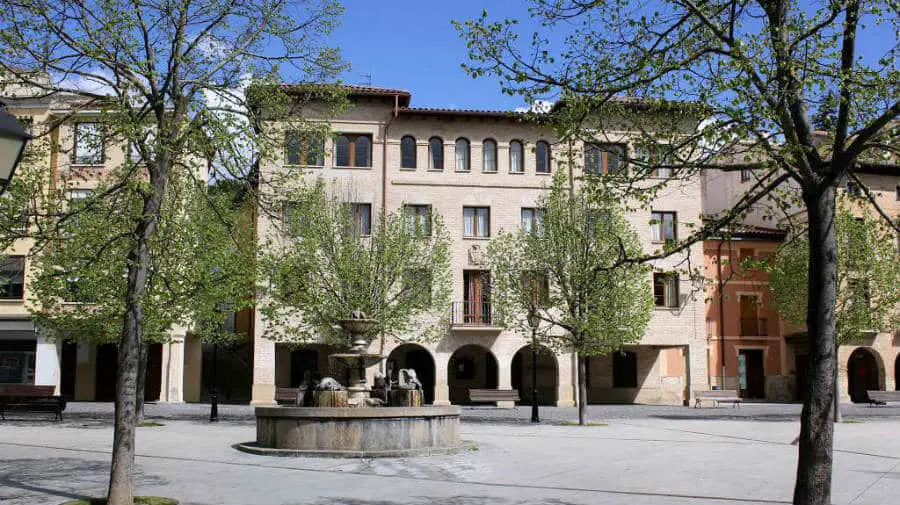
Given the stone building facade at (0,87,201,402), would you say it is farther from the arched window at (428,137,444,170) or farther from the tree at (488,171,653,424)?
the tree at (488,171,653,424)

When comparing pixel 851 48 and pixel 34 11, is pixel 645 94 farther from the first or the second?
pixel 34 11

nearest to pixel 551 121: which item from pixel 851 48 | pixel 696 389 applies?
pixel 851 48

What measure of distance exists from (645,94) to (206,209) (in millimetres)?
16849

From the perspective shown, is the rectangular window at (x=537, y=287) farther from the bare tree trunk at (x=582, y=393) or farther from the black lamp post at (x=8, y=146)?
the black lamp post at (x=8, y=146)

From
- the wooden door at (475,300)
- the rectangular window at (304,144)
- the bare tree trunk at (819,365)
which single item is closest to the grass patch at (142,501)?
the rectangular window at (304,144)

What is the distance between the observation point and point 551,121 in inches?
371

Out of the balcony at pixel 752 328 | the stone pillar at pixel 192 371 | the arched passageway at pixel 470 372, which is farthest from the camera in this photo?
the balcony at pixel 752 328

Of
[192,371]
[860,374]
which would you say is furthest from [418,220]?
[860,374]

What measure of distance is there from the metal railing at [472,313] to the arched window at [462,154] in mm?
5692

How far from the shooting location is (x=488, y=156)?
38281 mm

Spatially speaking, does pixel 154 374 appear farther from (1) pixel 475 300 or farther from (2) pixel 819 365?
(2) pixel 819 365

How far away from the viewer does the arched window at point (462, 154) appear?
38.1 metres

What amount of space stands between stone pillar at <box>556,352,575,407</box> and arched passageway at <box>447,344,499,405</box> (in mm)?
4156

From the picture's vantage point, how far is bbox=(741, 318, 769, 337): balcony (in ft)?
147
